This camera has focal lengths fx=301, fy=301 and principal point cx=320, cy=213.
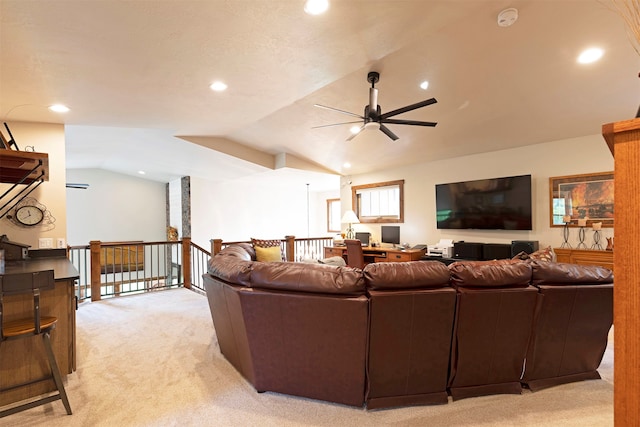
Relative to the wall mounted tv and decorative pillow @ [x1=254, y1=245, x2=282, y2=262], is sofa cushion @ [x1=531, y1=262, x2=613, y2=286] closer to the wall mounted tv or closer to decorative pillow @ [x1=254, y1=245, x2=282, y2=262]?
the wall mounted tv

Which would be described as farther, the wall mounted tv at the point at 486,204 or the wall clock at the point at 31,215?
the wall mounted tv at the point at 486,204

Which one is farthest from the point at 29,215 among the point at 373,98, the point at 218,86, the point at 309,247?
the point at 309,247

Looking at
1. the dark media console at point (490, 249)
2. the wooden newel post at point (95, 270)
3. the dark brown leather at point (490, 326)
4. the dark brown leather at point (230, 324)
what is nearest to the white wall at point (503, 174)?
the dark media console at point (490, 249)

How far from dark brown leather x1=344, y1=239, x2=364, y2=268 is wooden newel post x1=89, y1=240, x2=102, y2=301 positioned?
432 cm

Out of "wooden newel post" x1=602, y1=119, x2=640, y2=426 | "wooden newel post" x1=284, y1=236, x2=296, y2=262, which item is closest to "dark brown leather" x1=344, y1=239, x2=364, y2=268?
"wooden newel post" x1=284, y1=236, x2=296, y2=262

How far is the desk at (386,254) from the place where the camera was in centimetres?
551

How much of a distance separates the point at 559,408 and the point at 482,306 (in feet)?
2.76

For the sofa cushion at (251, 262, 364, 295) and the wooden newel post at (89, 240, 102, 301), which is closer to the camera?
the sofa cushion at (251, 262, 364, 295)

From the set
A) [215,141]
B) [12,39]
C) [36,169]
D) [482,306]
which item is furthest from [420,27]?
[215,141]

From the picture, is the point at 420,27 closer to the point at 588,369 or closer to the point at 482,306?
the point at 482,306

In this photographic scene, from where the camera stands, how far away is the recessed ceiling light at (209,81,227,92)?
2.85 metres

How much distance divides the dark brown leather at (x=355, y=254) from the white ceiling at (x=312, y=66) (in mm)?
2130

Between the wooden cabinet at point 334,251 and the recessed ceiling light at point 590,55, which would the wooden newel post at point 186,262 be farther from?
the recessed ceiling light at point 590,55

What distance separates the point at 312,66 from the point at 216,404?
2.73 m
